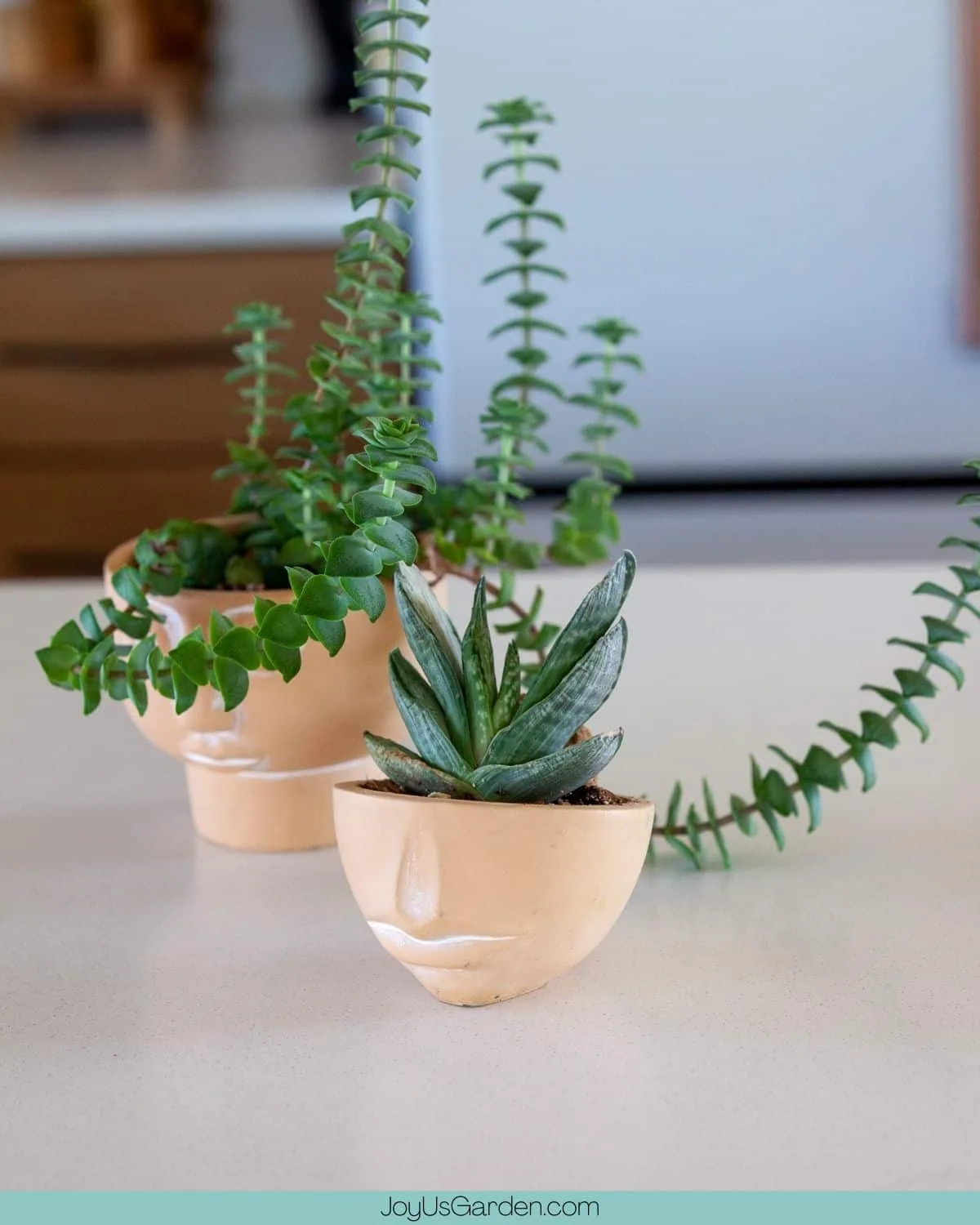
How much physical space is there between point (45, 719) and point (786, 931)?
51cm

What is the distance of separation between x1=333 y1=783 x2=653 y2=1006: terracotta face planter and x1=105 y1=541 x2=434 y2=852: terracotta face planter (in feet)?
0.37

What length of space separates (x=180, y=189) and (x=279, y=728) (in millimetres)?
2311

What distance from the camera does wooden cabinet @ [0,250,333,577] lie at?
2.54 metres

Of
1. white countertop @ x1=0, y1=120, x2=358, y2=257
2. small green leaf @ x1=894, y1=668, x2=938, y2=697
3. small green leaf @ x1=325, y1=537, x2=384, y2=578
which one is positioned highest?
white countertop @ x1=0, y1=120, x2=358, y2=257

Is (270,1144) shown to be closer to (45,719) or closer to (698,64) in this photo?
(45,719)

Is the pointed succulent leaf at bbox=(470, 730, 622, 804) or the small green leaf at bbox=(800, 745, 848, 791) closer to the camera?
the pointed succulent leaf at bbox=(470, 730, 622, 804)

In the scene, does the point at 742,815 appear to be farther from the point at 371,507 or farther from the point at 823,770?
the point at 371,507

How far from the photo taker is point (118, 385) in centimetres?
264

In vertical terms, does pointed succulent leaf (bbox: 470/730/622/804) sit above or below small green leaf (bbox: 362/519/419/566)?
below

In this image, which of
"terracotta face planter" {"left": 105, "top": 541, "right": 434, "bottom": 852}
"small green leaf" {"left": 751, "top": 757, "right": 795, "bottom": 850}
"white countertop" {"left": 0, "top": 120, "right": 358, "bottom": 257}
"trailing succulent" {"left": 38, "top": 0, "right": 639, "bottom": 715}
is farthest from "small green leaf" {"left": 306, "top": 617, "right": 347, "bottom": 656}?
"white countertop" {"left": 0, "top": 120, "right": 358, "bottom": 257}

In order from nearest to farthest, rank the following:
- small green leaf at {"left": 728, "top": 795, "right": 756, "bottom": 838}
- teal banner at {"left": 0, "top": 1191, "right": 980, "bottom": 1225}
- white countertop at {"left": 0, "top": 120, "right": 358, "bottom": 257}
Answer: teal banner at {"left": 0, "top": 1191, "right": 980, "bottom": 1225} < small green leaf at {"left": 728, "top": 795, "right": 756, "bottom": 838} < white countertop at {"left": 0, "top": 120, "right": 358, "bottom": 257}

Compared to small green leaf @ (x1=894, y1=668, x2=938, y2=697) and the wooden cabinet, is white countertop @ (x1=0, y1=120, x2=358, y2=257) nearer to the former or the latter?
the wooden cabinet

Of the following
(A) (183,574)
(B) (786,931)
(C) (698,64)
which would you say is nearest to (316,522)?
(A) (183,574)

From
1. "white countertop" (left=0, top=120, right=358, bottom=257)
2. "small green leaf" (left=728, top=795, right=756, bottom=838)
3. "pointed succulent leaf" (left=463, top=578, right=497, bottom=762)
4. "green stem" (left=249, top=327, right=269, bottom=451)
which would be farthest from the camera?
"white countertop" (left=0, top=120, right=358, bottom=257)
